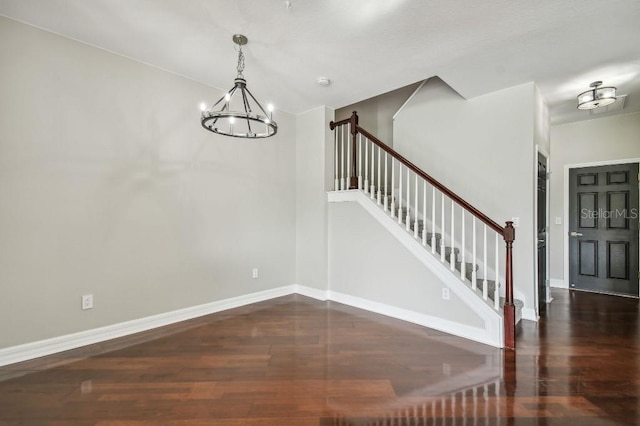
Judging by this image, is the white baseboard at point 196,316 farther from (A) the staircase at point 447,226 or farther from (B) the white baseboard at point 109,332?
(A) the staircase at point 447,226

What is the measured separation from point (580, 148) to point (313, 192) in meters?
4.55

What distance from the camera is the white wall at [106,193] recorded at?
2512 mm

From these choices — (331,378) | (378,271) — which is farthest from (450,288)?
(331,378)

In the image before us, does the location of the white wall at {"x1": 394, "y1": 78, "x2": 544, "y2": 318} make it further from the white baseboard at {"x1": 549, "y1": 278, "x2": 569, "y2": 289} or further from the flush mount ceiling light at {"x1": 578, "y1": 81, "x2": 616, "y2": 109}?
the white baseboard at {"x1": 549, "y1": 278, "x2": 569, "y2": 289}

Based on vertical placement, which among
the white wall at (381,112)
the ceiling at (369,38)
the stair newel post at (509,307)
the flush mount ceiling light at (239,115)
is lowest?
the stair newel post at (509,307)

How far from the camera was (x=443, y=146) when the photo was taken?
4262 mm

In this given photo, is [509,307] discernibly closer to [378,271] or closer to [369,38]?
[378,271]

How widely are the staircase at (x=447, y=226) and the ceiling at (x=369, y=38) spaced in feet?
3.28

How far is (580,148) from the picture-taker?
500cm

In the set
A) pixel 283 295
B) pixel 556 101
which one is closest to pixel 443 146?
pixel 556 101

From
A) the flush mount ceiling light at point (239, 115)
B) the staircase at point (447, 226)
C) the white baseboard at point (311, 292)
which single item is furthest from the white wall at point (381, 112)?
the white baseboard at point (311, 292)

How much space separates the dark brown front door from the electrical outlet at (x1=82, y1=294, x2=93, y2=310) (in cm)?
682

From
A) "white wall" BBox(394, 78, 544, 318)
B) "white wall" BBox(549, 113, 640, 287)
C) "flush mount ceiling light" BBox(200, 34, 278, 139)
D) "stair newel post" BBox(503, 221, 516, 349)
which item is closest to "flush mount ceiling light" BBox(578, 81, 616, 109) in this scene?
"white wall" BBox(394, 78, 544, 318)

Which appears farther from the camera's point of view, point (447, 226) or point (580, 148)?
point (580, 148)
